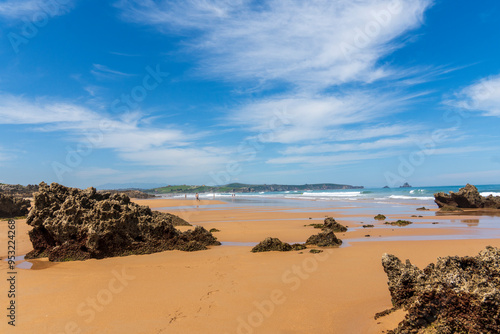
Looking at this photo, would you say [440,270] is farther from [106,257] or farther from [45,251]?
[45,251]

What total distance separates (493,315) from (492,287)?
11.3 inches

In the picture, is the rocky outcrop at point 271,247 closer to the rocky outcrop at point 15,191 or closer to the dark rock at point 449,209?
the dark rock at point 449,209

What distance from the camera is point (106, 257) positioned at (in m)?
8.66

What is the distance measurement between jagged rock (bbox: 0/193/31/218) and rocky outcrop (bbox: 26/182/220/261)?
13.8 metres

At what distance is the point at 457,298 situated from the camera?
11.0ft

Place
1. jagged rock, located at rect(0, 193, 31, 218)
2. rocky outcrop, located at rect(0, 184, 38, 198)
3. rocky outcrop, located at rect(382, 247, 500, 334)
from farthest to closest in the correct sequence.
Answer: rocky outcrop, located at rect(0, 184, 38, 198) < jagged rock, located at rect(0, 193, 31, 218) < rocky outcrop, located at rect(382, 247, 500, 334)

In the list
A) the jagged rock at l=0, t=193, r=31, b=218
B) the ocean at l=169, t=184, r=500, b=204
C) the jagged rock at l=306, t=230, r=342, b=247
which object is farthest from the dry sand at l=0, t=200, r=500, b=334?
the ocean at l=169, t=184, r=500, b=204

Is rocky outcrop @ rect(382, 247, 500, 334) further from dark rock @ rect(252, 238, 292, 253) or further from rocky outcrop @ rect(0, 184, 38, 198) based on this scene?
rocky outcrop @ rect(0, 184, 38, 198)

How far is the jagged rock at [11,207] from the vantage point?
19922 millimetres

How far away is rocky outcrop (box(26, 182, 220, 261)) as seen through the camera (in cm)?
863

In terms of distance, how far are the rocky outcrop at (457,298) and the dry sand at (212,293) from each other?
0.58m

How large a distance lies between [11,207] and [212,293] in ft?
71.3

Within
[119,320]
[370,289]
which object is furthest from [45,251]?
[370,289]

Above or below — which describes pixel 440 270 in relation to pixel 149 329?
above
